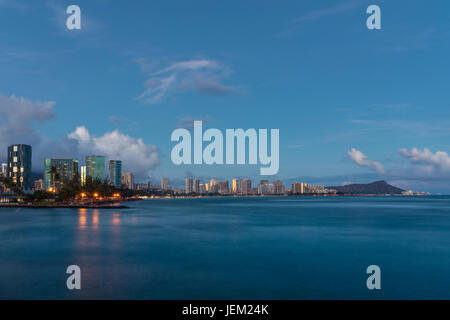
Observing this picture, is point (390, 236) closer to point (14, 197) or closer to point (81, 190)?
point (81, 190)

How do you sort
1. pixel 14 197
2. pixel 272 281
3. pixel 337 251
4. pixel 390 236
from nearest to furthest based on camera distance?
pixel 272 281
pixel 337 251
pixel 390 236
pixel 14 197

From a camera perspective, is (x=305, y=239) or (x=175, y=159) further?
(x=305, y=239)

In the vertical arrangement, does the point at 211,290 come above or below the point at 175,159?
below

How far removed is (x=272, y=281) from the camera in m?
20.0

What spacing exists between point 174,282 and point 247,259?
Result: 342 inches

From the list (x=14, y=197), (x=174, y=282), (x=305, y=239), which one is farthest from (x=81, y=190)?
(x=174, y=282)

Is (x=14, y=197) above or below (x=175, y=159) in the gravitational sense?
below
